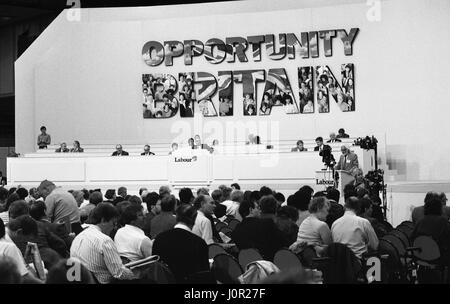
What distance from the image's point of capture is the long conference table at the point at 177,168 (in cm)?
2017

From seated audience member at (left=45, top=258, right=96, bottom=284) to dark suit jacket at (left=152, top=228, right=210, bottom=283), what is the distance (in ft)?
6.64

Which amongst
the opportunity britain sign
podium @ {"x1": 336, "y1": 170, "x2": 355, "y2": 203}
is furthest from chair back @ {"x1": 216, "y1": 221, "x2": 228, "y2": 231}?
the opportunity britain sign

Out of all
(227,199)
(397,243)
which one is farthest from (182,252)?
(227,199)

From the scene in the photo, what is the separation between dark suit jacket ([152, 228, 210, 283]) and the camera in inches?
270

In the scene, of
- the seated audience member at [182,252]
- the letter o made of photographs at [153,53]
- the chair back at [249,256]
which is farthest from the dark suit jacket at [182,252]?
the letter o made of photographs at [153,53]

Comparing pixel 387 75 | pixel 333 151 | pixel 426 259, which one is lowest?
pixel 426 259

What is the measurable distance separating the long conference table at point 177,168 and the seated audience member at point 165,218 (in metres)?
10.7

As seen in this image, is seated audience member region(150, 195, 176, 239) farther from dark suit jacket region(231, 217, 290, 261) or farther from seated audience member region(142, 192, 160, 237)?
dark suit jacket region(231, 217, 290, 261)

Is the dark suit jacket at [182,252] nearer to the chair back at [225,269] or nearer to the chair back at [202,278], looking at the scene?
the chair back at [225,269]

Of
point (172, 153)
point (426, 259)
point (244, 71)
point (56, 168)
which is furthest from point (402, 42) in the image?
point (426, 259)

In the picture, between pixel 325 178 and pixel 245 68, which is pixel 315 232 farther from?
pixel 245 68
